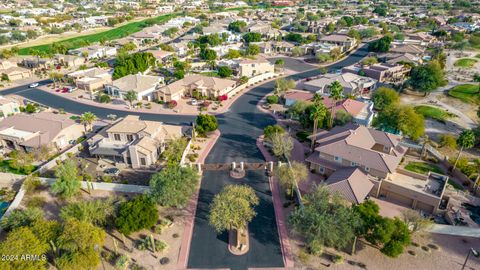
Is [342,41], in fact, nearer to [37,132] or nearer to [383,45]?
[383,45]

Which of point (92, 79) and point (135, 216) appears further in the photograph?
point (92, 79)

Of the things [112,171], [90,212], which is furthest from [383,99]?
[90,212]

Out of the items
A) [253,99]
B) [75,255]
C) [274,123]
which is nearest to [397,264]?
[75,255]

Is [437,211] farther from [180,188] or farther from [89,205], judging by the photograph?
[89,205]

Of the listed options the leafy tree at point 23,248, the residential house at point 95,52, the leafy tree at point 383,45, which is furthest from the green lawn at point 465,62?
the residential house at point 95,52

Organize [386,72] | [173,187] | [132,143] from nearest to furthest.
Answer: [173,187]
[132,143]
[386,72]

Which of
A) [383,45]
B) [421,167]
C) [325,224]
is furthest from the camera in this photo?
[383,45]

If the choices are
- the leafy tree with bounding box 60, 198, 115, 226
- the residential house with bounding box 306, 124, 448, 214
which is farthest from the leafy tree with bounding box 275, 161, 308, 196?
the leafy tree with bounding box 60, 198, 115, 226

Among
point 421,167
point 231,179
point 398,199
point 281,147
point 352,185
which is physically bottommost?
point 231,179
